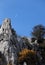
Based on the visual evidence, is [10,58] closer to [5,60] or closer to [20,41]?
[5,60]

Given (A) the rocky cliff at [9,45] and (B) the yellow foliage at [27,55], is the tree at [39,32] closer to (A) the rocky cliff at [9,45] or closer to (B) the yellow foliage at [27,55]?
(A) the rocky cliff at [9,45]

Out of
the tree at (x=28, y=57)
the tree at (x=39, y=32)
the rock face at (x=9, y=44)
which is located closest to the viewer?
the rock face at (x=9, y=44)

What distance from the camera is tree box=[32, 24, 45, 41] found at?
10978 centimetres

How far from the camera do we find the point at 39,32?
371 feet

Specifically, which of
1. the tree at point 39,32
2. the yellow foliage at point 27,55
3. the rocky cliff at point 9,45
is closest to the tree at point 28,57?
the yellow foliage at point 27,55

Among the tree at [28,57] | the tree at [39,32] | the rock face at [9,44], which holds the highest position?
the tree at [39,32]

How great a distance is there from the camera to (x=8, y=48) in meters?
87.5

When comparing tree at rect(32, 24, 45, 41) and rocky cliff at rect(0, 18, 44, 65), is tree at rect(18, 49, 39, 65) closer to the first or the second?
rocky cliff at rect(0, 18, 44, 65)

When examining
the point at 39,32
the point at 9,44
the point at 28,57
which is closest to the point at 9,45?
the point at 9,44

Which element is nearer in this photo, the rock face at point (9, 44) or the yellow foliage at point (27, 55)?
the rock face at point (9, 44)

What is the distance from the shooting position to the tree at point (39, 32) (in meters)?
110

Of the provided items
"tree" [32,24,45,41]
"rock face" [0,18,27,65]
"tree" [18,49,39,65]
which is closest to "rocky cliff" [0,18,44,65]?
"rock face" [0,18,27,65]

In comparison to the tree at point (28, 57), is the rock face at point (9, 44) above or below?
above

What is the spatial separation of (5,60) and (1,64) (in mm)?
2710
